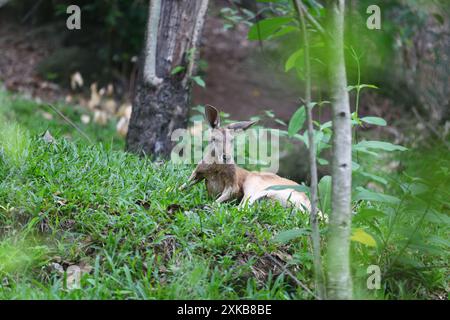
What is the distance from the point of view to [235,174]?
5309 mm

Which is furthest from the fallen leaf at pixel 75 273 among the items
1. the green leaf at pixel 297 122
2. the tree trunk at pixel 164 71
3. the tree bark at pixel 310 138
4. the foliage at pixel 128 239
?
the tree trunk at pixel 164 71

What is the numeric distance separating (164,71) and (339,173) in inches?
147

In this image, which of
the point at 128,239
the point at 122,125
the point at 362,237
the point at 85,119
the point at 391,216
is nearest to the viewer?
the point at 362,237

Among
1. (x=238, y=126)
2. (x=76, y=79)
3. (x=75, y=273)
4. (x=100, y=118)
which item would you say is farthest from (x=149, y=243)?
(x=76, y=79)

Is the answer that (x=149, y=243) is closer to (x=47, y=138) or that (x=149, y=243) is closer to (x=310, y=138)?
(x=310, y=138)

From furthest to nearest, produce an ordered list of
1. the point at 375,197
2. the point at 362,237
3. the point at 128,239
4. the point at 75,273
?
the point at 128,239, the point at 75,273, the point at 375,197, the point at 362,237

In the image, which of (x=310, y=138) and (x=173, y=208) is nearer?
(x=310, y=138)

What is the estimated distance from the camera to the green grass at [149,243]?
154 inches

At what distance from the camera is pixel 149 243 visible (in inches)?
168

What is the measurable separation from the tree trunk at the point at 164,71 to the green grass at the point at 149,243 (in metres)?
1.60
